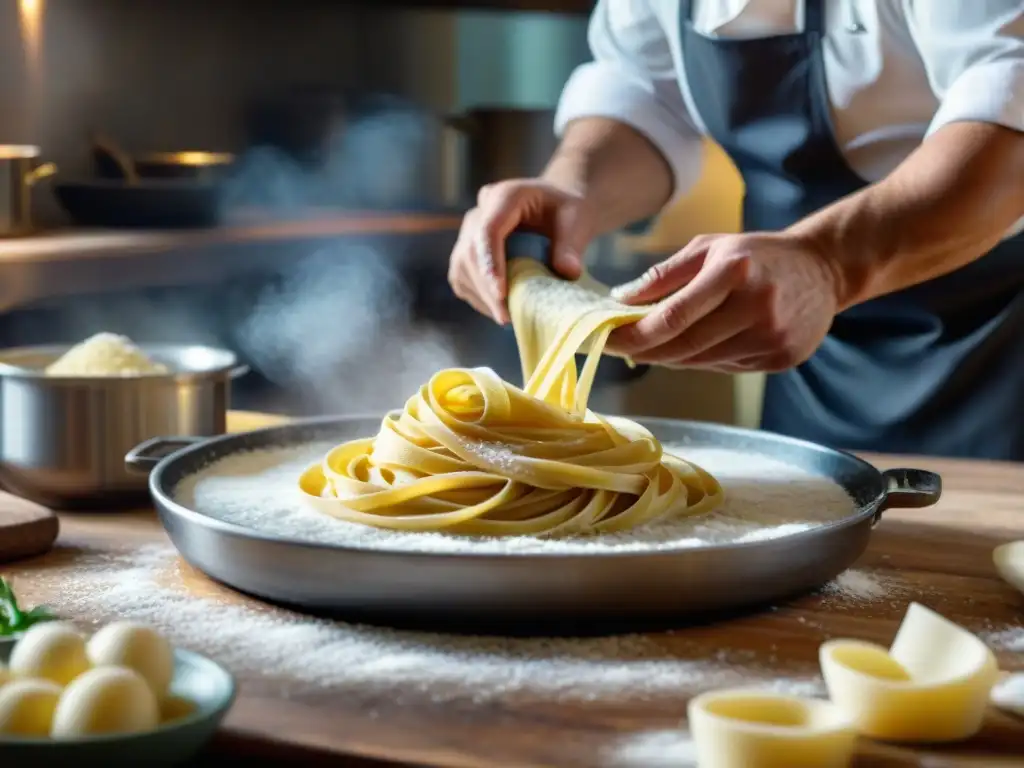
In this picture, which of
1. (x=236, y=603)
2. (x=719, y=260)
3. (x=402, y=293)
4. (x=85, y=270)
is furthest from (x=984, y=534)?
(x=402, y=293)

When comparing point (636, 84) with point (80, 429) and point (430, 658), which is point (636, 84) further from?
point (430, 658)

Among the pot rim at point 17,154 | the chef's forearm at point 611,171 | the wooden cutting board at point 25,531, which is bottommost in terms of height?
the wooden cutting board at point 25,531

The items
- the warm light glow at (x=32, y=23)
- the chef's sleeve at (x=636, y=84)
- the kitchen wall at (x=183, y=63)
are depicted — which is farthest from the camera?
the kitchen wall at (x=183, y=63)

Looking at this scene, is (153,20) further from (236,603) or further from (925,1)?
(236,603)

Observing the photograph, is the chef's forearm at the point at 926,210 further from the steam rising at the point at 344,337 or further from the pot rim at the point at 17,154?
the steam rising at the point at 344,337

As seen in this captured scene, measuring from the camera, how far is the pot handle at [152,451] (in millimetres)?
1457

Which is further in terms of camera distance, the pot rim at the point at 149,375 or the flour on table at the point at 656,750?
the pot rim at the point at 149,375

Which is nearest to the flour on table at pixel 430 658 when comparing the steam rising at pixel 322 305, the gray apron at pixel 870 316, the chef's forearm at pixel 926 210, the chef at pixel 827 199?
the chef at pixel 827 199

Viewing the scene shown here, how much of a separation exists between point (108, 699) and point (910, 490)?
85 cm

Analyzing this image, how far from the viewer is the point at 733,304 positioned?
1.56m

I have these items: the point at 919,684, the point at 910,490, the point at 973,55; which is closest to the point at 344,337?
the point at 973,55

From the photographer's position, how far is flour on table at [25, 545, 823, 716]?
1.02m

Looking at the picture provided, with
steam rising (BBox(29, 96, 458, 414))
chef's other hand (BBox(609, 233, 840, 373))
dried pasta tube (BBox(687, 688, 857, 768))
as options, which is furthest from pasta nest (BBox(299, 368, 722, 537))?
steam rising (BBox(29, 96, 458, 414))

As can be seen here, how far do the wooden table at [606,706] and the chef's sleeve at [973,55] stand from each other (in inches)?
23.1
